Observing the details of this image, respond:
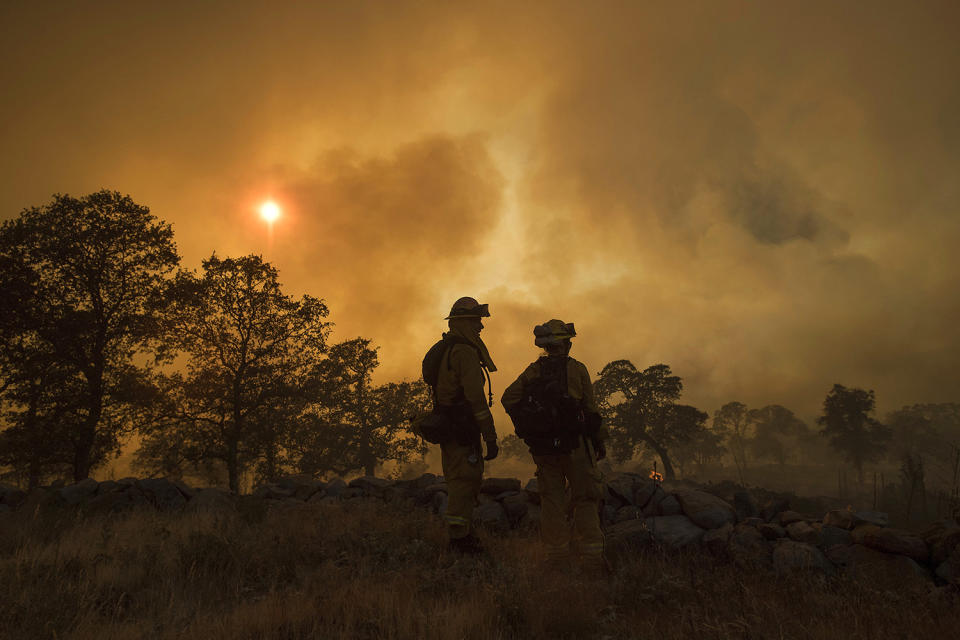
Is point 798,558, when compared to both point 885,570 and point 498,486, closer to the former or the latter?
point 885,570

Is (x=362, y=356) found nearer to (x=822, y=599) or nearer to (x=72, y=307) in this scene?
(x=72, y=307)

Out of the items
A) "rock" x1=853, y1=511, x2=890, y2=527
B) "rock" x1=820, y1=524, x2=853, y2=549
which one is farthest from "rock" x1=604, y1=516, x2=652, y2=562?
"rock" x1=853, y1=511, x2=890, y2=527

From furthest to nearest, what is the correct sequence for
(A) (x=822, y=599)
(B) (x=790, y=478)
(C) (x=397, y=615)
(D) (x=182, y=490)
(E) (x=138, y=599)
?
(B) (x=790, y=478) < (D) (x=182, y=490) < (E) (x=138, y=599) < (A) (x=822, y=599) < (C) (x=397, y=615)

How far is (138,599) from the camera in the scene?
4.46 metres

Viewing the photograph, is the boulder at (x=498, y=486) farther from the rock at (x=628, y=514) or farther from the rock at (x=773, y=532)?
the rock at (x=773, y=532)

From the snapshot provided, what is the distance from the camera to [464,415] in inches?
245

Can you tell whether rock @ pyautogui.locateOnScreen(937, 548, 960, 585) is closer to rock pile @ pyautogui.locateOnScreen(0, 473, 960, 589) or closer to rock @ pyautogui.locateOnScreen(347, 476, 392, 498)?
rock pile @ pyautogui.locateOnScreen(0, 473, 960, 589)

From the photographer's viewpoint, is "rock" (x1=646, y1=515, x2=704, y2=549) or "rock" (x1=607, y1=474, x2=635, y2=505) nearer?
"rock" (x1=646, y1=515, x2=704, y2=549)

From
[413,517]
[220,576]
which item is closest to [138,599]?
[220,576]

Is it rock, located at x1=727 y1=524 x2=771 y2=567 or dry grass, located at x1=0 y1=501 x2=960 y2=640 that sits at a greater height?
dry grass, located at x1=0 y1=501 x2=960 y2=640

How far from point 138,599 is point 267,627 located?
6.29ft

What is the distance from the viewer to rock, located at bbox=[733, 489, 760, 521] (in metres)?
7.18

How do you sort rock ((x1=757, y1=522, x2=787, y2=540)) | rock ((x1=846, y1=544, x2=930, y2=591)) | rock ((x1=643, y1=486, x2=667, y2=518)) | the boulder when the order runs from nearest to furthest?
rock ((x1=846, y1=544, x2=930, y2=591)), rock ((x1=757, y1=522, x2=787, y2=540)), rock ((x1=643, y1=486, x2=667, y2=518)), the boulder

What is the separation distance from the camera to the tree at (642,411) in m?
36.2
